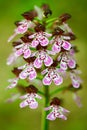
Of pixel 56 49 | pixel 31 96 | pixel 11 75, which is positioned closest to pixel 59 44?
pixel 56 49

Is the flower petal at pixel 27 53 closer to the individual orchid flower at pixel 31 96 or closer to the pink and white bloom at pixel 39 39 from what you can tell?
the pink and white bloom at pixel 39 39

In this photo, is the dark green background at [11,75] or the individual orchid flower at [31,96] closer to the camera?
the individual orchid flower at [31,96]

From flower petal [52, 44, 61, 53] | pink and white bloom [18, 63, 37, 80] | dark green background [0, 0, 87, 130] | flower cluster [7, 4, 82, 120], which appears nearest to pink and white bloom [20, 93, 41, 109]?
flower cluster [7, 4, 82, 120]

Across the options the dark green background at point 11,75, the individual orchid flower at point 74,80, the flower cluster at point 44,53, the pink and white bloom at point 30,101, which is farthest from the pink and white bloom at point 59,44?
the dark green background at point 11,75

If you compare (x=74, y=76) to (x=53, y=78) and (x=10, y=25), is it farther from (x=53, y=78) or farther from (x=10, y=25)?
(x=10, y=25)

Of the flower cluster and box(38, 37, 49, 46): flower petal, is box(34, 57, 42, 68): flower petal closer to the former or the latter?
the flower cluster

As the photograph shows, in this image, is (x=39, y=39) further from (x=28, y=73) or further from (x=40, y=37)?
(x=28, y=73)
